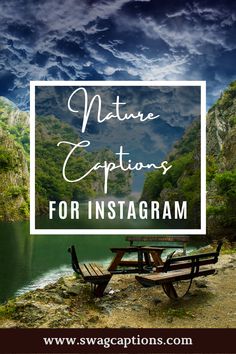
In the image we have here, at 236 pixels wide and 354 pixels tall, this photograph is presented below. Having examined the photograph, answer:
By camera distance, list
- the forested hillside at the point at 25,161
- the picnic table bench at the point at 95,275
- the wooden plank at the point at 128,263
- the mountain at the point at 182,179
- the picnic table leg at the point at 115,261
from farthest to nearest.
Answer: the mountain at the point at 182,179
the forested hillside at the point at 25,161
the wooden plank at the point at 128,263
the picnic table leg at the point at 115,261
the picnic table bench at the point at 95,275

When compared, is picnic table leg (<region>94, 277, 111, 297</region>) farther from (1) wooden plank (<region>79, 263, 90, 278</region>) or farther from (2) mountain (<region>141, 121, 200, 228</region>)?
(2) mountain (<region>141, 121, 200, 228</region>)

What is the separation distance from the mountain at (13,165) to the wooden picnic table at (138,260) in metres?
27.6

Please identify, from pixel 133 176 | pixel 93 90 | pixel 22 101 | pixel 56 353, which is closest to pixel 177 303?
pixel 56 353

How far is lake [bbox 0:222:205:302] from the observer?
12802 millimetres

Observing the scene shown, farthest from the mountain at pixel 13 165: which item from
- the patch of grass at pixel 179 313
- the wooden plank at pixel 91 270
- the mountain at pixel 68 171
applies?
the patch of grass at pixel 179 313

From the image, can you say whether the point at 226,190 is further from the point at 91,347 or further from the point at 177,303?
the point at 91,347

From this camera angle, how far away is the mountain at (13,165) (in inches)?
1452

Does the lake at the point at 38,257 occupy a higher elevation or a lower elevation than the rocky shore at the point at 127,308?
lower

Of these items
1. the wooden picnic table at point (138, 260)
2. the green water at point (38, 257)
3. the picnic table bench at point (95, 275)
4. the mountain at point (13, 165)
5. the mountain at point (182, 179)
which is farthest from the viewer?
the mountain at point (13, 165)

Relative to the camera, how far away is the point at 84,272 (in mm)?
8047

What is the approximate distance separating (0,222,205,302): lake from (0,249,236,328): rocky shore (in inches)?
134

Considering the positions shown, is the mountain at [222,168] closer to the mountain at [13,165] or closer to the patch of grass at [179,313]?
the patch of grass at [179,313]

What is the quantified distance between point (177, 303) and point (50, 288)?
2.77 m

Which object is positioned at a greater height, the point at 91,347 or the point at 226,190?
the point at 226,190
